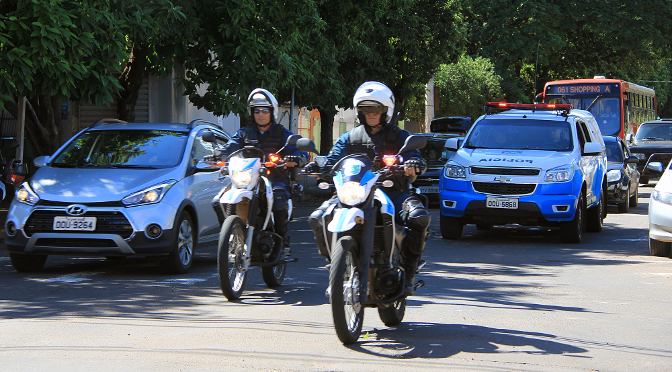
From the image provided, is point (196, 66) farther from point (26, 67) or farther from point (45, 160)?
point (45, 160)

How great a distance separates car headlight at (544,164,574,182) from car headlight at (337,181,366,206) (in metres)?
7.34

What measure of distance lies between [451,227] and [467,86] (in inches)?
1291

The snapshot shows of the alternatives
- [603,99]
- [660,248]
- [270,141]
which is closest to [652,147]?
[603,99]

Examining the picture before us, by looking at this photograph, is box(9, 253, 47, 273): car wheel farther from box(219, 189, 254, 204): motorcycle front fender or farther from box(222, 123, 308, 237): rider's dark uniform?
box(219, 189, 254, 204): motorcycle front fender

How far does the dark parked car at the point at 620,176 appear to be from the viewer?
61.3 feet

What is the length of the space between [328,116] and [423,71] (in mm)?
4966

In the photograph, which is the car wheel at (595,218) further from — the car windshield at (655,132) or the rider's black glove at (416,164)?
the car windshield at (655,132)

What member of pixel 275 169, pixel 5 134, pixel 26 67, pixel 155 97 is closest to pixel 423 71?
pixel 155 97

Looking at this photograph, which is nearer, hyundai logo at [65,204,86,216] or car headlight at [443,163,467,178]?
hyundai logo at [65,204,86,216]

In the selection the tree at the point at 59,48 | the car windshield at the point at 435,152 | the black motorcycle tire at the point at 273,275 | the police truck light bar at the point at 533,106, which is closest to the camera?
the black motorcycle tire at the point at 273,275

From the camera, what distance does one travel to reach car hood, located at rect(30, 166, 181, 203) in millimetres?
9148

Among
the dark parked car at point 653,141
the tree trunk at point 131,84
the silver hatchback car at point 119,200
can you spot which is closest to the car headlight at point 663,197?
the silver hatchback car at point 119,200

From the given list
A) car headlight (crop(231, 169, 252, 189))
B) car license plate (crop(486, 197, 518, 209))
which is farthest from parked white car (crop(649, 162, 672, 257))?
car headlight (crop(231, 169, 252, 189))

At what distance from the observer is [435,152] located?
20.6 m
